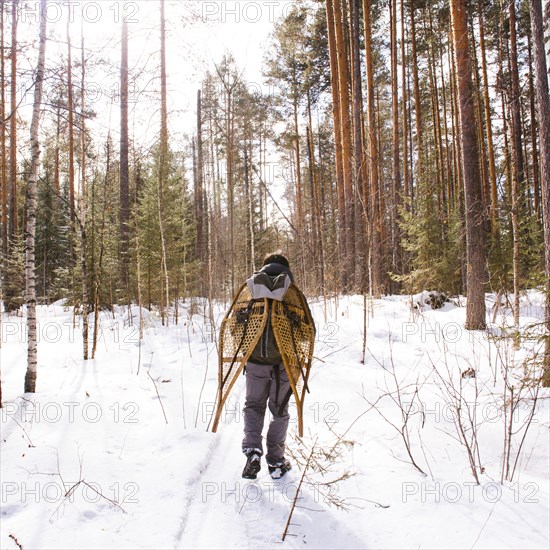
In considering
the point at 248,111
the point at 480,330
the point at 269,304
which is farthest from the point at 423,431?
the point at 248,111

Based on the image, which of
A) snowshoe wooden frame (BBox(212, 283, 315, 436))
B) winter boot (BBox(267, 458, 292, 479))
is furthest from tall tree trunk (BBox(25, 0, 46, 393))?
winter boot (BBox(267, 458, 292, 479))

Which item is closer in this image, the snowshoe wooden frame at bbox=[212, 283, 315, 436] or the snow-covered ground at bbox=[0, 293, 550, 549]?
the snow-covered ground at bbox=[0, 293, 550, 549]

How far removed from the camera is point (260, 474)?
3.08 meters

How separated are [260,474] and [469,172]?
712 cm

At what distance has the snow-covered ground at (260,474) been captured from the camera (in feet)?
7.41

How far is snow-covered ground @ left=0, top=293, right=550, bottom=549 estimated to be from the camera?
226 cm

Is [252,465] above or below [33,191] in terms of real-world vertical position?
below

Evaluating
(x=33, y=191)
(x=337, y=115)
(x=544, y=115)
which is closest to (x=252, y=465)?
(x=33, y=191)

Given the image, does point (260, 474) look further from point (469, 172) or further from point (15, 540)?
point (469, 172)

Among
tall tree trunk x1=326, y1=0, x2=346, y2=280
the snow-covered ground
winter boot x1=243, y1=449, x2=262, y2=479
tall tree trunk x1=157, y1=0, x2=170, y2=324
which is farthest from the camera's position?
tall tree trunk x1=326, y1=0, x2=346, y2=280

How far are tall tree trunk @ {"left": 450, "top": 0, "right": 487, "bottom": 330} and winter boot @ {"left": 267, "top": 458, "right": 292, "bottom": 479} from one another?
571 cm

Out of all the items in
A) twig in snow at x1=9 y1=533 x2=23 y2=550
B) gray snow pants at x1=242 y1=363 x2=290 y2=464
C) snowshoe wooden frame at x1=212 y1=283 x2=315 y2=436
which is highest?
snowshoe wooden frame at x1=212 y1=283 x2=315 y2=436

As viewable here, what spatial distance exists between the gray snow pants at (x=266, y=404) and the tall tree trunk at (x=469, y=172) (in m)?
5.68

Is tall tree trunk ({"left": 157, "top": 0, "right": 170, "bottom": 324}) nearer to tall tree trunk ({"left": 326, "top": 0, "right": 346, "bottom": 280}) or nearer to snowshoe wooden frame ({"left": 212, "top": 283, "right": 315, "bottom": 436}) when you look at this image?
tall tree trunk ({"left": 326, "top": 0, "right": 346, "bottom": 280})
